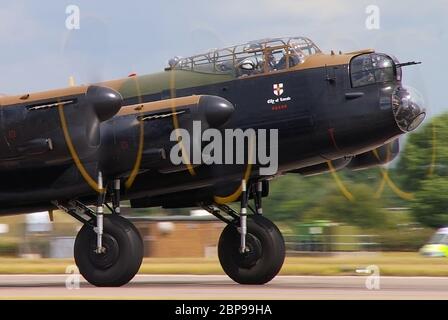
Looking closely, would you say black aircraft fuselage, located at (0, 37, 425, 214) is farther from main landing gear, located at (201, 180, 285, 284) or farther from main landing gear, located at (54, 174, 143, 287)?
main landing gear, located at (201, 180, 285, 284)

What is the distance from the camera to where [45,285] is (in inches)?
936

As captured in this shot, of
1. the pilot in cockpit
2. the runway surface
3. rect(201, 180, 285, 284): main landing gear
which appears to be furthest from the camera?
rect(201, 180, 285, 284): main landing gear

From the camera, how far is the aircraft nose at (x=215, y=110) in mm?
20688

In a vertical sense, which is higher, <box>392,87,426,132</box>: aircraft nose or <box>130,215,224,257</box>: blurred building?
<box>392,87,426,132</box>: aircraft nose

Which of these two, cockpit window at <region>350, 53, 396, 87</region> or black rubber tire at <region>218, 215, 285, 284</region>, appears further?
black rubber tire at <region>218, 215, 285, 284</region>

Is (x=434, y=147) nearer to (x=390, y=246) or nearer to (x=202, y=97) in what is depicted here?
(x=202, y=97)

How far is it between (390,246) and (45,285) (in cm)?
2482

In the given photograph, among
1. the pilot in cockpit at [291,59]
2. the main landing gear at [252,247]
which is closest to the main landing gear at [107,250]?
the main landing gear at [252,247]

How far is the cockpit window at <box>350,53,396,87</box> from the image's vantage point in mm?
20703

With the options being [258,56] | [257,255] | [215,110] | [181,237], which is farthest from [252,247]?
[181,237]

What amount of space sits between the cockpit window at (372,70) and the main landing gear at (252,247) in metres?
3.66

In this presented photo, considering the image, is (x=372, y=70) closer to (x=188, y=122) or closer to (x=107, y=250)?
(x=188, y=122)

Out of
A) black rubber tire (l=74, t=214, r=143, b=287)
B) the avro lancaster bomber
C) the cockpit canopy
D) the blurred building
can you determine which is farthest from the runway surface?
the blurred building

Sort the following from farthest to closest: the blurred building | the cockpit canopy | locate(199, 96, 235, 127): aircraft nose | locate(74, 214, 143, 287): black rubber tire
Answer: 1. the blurred building
2. the cockpit canopy
3. locate(74, 214, 143, 287): black rubber tire
4. locate(199, 96, 235, 127): aircraft nose
